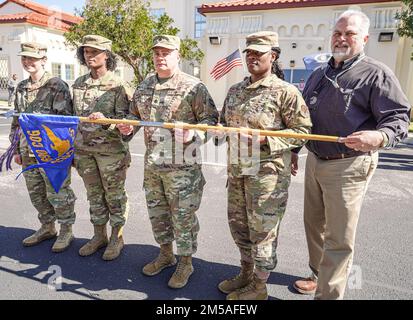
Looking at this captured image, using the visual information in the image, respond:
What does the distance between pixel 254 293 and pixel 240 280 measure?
215mm

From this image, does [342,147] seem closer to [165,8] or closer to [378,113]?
[378,113]

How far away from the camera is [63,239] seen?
3.43 meters

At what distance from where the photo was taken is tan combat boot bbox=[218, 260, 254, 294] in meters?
2.78

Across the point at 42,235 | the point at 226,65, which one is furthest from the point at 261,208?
the point at 226,65

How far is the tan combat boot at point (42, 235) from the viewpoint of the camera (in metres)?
3.46

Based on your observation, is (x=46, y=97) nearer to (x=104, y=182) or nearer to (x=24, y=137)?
(x=24, y=137)

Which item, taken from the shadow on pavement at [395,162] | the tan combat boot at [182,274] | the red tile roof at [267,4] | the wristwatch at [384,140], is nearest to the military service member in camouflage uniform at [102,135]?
the tan combat boot at [182,274]

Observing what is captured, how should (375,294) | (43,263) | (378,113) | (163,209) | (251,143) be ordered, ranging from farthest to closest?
(43,263) → (163,209) → (375,294) → (251,143) → (378,113)

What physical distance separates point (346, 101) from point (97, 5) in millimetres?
12195

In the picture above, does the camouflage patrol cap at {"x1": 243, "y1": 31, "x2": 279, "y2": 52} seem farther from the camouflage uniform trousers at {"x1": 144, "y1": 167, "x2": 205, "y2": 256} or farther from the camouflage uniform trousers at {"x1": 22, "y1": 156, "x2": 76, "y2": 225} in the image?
the camouflage uniform trousers at {"x1": 22, "y1": 156, "x2": 76, "y2": 225}

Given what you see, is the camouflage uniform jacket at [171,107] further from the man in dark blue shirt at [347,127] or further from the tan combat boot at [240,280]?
the tan combat boot at [240,280]
